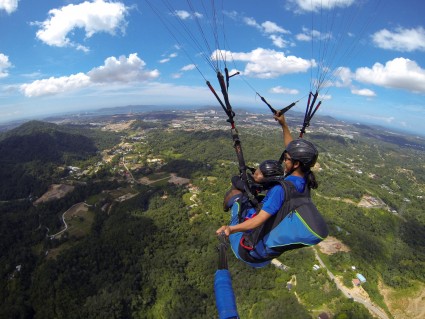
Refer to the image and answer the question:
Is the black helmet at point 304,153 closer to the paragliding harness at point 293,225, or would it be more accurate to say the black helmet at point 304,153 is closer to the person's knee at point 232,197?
the paragliding harness at point 293,225

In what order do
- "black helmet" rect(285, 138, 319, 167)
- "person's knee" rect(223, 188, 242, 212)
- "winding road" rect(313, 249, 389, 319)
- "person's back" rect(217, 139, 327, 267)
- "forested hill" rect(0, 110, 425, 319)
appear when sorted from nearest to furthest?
"person's back" rect(217, 139, 327, 267) < "black helmet" rect(285, 138, 319, 167) < "person's knee" rect(223, 188, 242, 212) < "winding road" rect(313, 249, 389, 319) < "forested hill" rect(0, 110, 425, 319)

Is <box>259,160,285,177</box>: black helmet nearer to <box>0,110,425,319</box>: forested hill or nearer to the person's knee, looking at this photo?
the person's knee

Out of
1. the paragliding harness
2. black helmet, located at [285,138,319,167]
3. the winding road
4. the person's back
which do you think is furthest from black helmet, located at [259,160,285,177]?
the winding road

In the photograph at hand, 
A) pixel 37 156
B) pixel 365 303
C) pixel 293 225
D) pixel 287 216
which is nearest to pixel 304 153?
pixel 287 216

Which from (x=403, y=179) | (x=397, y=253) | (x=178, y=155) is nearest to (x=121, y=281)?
(x=397, y=253)

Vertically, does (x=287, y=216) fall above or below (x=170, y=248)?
above

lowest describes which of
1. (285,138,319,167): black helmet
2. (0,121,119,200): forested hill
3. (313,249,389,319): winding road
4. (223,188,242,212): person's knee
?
(313,249,389,319): winding road

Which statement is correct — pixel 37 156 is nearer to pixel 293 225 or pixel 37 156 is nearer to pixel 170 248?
pixel 170 248

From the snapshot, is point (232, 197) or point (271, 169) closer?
point (271, 169)

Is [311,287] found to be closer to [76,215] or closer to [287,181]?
[287,181]

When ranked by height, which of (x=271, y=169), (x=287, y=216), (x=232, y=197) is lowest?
(x=232, y=197)
